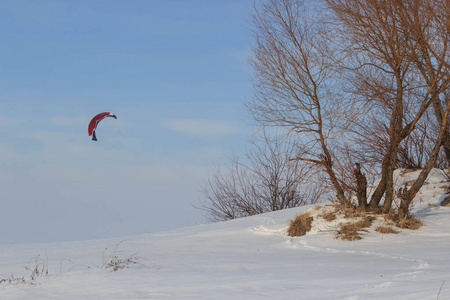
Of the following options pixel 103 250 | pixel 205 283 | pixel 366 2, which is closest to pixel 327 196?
pixel 366 2

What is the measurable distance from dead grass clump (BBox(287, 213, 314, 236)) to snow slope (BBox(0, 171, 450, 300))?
0.25 m

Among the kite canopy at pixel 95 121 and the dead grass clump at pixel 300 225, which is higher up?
the kite canopy at pixel 95 121

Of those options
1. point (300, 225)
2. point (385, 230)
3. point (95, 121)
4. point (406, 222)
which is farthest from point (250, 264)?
point (95, 121)

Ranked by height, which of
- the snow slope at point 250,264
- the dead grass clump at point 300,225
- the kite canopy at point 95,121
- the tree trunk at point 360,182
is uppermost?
the kite canopy at point 95,121

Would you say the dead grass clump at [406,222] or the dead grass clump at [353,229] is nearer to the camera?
the dead grass clump at [353,229]

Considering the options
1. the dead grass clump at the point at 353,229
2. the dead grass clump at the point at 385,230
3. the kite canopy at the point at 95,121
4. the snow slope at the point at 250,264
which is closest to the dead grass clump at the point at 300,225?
the snow slope at the point at 250,264

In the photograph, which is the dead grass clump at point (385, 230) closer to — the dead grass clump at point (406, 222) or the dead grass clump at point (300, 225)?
the dead grass clump at point (406, 222)

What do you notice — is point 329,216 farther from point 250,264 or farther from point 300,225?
point 250,264

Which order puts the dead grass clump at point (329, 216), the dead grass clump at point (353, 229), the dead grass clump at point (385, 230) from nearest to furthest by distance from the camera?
1. the dead grass clump at point (353, 229)
2. the dead grass clump at point (385, 230)
3. the dead grass clump at point (329, 216)

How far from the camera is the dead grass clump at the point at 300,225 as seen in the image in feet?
39.3

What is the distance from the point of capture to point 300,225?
12.1 m

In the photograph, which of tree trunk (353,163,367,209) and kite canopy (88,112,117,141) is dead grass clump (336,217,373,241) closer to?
tree trunk (353,163,367,209)

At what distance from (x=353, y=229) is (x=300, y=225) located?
1.31 metres

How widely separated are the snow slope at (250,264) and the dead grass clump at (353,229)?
0.20m
